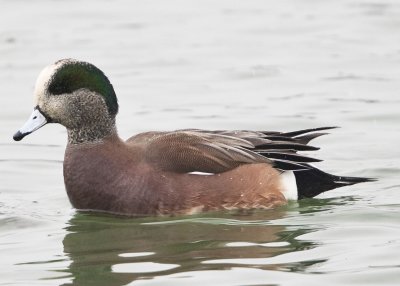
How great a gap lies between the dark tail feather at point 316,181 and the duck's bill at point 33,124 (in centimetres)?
184

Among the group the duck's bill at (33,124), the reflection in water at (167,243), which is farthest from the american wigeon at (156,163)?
the reflection in water at (167,243)

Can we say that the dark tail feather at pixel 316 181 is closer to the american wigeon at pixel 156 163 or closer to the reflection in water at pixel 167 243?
the american wigeon at pixel 156 163

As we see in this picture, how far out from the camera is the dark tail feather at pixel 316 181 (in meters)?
8.95

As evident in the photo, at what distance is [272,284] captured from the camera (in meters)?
6.94

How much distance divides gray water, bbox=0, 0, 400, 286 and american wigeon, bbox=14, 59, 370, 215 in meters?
0.13

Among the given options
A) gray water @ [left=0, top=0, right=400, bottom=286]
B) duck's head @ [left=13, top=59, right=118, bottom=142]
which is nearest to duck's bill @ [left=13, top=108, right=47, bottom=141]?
duck's head @ [left=13, top=59, right=118, bottom=142]

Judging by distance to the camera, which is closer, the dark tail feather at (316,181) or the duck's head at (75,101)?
the duck's head at (75,101)

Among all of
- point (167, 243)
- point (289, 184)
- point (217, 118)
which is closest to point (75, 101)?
point (167, 243)

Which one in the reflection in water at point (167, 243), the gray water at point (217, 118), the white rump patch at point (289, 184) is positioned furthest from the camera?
the white rump patch at point (289, 184)

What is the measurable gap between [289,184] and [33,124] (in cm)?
186

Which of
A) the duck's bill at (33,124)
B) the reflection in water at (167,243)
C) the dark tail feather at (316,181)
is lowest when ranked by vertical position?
the reflection in water at (167,243)

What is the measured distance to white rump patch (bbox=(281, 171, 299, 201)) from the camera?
8.89 meters

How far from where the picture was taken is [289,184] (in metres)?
8.91

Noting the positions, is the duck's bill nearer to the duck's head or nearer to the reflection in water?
the duck's head
